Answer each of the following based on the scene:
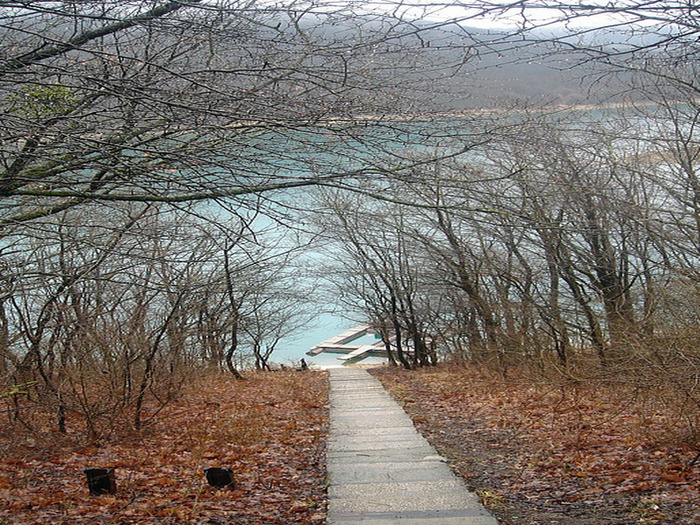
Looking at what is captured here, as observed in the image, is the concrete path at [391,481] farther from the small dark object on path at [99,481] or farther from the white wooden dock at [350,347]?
the white wooden dock at [350,347]

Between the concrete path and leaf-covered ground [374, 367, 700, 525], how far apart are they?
8.4 inches

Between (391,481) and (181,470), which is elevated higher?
(181,470)

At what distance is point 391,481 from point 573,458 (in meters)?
1.72

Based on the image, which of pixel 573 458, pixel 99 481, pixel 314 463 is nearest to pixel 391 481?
pixel 314 463

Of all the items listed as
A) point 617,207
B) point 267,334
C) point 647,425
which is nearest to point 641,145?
point 617,207

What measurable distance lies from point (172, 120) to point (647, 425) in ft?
15.1

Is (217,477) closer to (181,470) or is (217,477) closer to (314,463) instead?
(181,470)

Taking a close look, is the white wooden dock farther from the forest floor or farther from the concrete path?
the concrete path

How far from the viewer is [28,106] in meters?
4.44

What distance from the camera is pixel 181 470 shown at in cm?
631

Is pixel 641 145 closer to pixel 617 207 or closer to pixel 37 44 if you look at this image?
pixel 617 207

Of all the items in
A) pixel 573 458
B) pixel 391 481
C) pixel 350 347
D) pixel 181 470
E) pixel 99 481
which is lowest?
pixel 573 458

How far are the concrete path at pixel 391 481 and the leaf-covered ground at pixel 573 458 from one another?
0.21 m

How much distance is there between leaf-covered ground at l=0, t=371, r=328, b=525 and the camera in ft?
15.5
